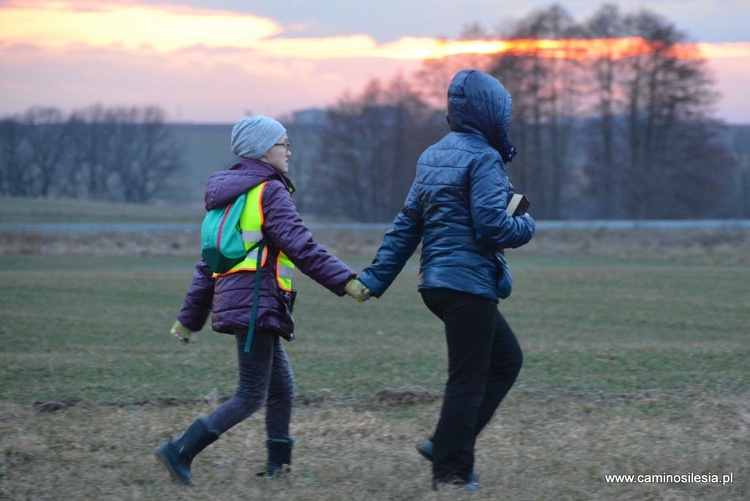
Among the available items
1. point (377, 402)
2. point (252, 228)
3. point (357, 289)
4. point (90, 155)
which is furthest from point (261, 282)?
point (90, 155)

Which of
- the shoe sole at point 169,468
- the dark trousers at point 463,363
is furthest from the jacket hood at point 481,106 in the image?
the shoe sole at point 169,468

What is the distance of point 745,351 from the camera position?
916cm

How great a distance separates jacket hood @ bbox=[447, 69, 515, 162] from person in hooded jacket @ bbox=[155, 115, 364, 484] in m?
0.84

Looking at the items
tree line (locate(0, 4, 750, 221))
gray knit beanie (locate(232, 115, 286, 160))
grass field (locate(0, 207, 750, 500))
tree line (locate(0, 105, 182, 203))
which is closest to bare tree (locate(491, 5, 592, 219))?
tree line (locate(0, 4, 750, 221))

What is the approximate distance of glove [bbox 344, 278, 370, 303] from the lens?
4.18 m

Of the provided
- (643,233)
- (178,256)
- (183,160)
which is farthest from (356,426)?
(183,160)

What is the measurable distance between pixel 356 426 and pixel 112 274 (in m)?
16.2

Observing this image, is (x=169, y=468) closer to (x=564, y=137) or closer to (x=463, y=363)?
(x=463, y=363)

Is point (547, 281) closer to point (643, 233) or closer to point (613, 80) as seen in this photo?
point (643, 233)

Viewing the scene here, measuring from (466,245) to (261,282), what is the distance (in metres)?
0.93

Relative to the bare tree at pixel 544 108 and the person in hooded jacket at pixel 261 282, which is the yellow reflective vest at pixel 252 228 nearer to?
the person in hooded jacket at pixel 261 282

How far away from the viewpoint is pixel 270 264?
4.20 m

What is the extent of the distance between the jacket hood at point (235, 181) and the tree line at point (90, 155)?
122 ft

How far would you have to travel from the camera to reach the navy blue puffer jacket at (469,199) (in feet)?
13.0
